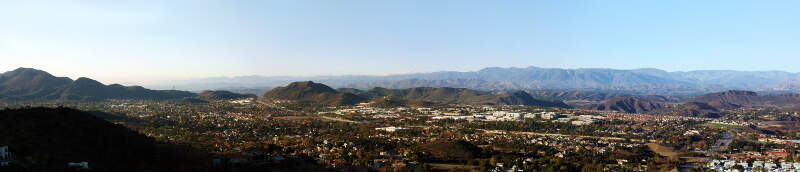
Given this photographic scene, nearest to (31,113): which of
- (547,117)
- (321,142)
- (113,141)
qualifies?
(113,141)

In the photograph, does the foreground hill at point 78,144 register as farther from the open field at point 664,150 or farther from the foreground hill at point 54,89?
the foreground hill at point 54,89

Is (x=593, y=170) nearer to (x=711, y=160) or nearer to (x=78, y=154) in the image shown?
(x=711, y=160)

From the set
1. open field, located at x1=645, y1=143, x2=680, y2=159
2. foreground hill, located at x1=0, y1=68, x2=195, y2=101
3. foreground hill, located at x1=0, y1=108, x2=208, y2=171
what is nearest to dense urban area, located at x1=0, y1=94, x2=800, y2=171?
open field, located at x1=645, y1=143, x2=680, y2=159

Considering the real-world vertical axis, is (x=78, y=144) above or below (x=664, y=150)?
above

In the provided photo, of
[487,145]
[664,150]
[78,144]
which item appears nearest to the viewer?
[78,144]

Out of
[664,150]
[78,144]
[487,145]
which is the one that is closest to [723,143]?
[664,150]

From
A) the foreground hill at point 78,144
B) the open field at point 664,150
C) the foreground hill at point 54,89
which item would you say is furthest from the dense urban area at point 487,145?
the foreground hill at point 54,89

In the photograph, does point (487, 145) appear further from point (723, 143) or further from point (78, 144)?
point (78, 144)
